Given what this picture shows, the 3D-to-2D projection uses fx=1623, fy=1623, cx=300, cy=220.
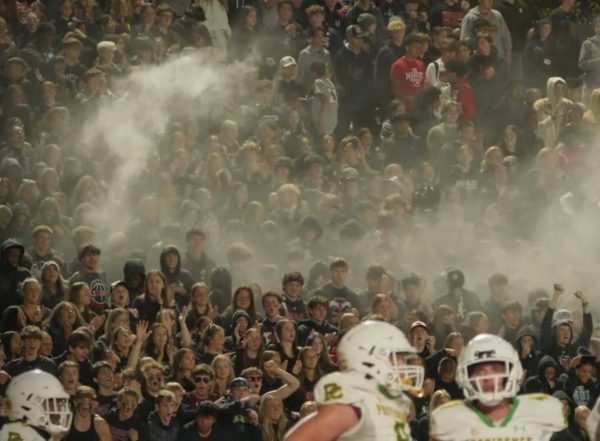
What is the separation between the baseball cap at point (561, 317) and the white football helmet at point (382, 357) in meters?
7.62

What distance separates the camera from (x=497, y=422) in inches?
324

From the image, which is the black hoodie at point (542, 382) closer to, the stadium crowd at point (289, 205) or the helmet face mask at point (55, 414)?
the stadium crowd at point (289, 205)

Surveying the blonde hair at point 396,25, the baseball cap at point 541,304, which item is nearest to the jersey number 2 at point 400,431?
the baseball cap at point 541,304

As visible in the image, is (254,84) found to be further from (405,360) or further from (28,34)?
(405,360)

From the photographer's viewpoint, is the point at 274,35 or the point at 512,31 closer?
the point at 274,35

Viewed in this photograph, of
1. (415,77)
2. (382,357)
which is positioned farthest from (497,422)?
(415,77)

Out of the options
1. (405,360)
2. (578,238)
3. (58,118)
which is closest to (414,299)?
(578,238)

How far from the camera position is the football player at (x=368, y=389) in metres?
7.70

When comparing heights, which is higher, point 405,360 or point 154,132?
point 154,132

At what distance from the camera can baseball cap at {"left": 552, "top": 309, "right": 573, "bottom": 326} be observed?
50.3 feet

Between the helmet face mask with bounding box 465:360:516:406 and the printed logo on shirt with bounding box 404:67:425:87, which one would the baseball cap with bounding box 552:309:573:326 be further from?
the helmet face mask with bounding box 465:360:516:406

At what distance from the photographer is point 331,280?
15594mm

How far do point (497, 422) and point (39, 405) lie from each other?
233 centimetres

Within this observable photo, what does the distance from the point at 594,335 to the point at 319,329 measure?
3.19 metres
